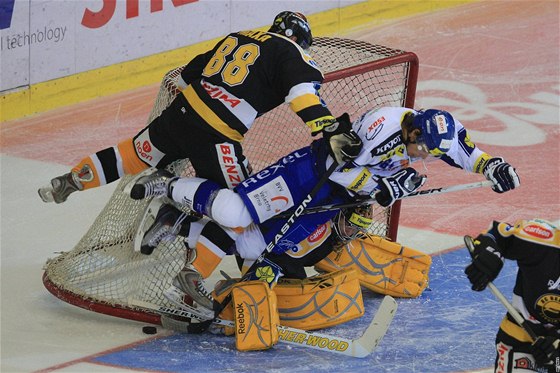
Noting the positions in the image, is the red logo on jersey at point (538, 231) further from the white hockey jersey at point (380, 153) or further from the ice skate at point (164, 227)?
the ice skate at point (164, 227)

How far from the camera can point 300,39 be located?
575 centimetres

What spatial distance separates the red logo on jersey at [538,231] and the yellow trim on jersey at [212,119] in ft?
5.83

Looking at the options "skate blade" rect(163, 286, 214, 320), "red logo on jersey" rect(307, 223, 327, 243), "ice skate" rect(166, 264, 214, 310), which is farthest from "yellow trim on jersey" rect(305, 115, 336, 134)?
"skate blade" rect(163, 286, 214, 320)

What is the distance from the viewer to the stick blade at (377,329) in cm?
536

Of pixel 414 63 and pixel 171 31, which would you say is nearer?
pixel 414 63

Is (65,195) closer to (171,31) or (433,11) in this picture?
(171,31)

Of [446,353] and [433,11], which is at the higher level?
[433,11]

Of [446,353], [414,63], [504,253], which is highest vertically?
[414,63]

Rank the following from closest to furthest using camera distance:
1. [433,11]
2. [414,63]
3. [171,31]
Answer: [414,63]
[171,31]
[433,11]

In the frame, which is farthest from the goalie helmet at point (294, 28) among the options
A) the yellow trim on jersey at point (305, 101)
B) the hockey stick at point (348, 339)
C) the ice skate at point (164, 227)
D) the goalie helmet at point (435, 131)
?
the hockey stick at point (348, 339)

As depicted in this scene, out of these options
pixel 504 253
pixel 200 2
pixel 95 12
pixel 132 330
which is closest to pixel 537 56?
pixel 200 2

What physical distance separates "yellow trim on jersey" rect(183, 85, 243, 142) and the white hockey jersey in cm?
49

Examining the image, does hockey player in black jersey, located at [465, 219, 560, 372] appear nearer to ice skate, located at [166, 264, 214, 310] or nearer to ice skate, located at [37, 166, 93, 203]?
ice skate, located at [166, 264, 214, 310]

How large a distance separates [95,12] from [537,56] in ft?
10.9
